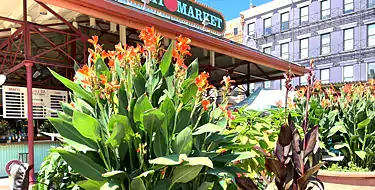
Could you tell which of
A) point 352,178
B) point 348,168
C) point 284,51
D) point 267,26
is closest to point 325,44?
point 284,51

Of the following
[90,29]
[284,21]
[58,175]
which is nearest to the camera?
[58,175]

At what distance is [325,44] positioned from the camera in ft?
70.0

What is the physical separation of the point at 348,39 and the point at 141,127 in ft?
70.8

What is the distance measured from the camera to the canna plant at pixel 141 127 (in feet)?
5.13

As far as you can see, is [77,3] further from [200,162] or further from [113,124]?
[200,162]

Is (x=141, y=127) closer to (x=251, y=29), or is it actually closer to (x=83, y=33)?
(x=83, y=33)

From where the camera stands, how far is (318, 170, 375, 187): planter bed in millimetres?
3992

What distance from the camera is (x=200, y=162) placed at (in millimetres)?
1488

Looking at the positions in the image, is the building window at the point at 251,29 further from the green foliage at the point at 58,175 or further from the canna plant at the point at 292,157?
the green foliage at the point at 58,175

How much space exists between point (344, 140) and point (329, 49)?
1817 centimetres

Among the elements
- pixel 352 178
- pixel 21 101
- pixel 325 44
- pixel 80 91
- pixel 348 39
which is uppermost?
pixel 348 39

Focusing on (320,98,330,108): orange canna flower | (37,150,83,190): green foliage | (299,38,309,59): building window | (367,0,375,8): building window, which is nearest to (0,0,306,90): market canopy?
(320,98,330,108): orange canna flower

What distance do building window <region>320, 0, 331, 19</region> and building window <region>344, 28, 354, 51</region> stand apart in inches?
63.3

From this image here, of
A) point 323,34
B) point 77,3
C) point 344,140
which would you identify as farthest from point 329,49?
point 77,3
